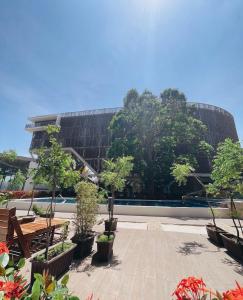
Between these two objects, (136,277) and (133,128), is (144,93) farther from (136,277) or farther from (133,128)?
(136,277)

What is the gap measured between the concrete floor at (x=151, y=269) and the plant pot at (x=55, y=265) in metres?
0.27

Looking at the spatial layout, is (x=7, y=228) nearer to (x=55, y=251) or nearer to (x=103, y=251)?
(x=55, y=251)

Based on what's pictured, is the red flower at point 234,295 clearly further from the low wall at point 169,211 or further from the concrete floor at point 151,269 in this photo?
the low wall at point 169,211

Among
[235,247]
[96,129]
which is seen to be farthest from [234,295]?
[96,129]

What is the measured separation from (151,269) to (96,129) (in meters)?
34.9

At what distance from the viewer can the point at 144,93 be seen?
81.7 ft

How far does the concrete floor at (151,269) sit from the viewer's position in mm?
3918

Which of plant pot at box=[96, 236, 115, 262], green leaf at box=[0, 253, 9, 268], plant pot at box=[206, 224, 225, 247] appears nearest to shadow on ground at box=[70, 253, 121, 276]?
plant pot at box=[96, 236, 115, 262]

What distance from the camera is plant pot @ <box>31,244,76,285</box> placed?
3805 mm

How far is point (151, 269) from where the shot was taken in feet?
16.1

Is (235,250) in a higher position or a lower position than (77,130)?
lower

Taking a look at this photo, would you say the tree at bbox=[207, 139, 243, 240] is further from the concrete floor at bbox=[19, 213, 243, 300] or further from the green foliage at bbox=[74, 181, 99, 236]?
the green foliage at bbox=[74, 181, 99, 236]

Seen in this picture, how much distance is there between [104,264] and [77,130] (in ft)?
119

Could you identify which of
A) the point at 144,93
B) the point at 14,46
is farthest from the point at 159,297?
the point at 144,93
